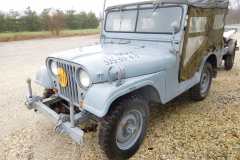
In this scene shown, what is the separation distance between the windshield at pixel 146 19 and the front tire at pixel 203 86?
1.49 metres

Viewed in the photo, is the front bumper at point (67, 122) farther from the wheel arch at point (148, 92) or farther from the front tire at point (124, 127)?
the wheel arch at point (148, 92)

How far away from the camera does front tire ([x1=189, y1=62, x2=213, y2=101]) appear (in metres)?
Answer: 3.94

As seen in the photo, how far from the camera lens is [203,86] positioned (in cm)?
433

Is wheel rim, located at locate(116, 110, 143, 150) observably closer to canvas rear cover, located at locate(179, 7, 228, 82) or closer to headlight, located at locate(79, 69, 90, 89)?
headlight, located at locate(79, 69, 90, 89)

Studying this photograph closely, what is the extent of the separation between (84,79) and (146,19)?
1.64 m

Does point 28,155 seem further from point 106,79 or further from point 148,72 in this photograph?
point 148,72

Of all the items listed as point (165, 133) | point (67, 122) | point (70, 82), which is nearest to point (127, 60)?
point (70, 82)

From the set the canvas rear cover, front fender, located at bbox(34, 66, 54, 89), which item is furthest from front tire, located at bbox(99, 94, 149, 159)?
front fender, located at bbox(34, 66, 54, 89)

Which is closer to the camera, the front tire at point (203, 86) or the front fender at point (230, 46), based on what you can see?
the front tire at point (203, 86)

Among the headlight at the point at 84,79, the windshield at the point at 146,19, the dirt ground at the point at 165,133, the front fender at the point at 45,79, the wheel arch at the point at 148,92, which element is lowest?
the dirt ground at the point at 165,133

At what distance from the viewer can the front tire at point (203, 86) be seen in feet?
12.9

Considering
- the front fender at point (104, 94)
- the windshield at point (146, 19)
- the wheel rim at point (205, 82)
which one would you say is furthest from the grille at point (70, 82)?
the wheel rim at point (205, 82)

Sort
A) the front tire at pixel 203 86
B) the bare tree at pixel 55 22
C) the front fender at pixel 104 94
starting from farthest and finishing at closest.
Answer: the bare tree at pixel 55 22, the front tire at pixel 203 86, the front fender at pixel 104 94

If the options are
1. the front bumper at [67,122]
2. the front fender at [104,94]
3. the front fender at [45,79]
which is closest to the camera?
the front fender at [104,94]
